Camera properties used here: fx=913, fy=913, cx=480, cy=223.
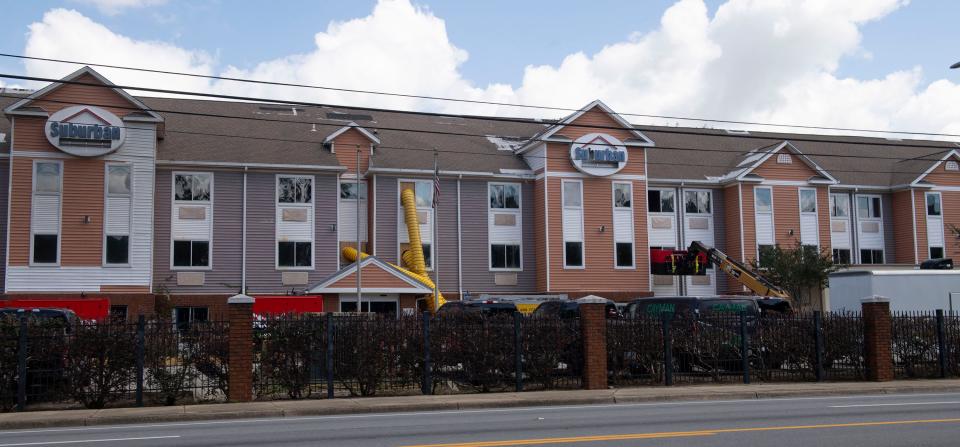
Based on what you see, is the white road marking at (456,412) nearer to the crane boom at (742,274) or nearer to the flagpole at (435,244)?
the crane boom at (742,274)

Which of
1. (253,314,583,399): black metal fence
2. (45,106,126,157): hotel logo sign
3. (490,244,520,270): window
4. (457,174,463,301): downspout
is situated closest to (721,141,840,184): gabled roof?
(490,244,520,270): window

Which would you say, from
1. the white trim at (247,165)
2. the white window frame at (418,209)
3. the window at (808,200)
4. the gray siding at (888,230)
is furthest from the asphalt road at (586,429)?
the gray siding at (888,230)

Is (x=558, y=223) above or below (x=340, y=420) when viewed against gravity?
above

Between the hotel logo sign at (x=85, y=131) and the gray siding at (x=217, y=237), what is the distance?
2646mm

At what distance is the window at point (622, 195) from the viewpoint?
147ft

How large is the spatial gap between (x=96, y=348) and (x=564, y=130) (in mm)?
29144

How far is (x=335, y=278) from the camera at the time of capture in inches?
1508

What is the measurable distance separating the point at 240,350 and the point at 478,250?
25.1 meters

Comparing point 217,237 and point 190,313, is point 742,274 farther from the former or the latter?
point 190,313

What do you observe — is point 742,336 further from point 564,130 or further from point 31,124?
point 31,124

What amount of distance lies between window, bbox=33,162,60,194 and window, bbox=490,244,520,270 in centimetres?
1916

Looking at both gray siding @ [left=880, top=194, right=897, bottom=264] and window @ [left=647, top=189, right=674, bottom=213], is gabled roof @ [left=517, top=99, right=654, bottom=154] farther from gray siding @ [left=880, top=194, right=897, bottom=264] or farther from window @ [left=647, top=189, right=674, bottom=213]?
gray siding @ [left=880, top=194, right=897, bottom=264]

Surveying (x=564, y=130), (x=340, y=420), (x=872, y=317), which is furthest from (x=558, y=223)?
(x=340, y=420)

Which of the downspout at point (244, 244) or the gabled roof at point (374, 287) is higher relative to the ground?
the downspout at point (244, 244)
